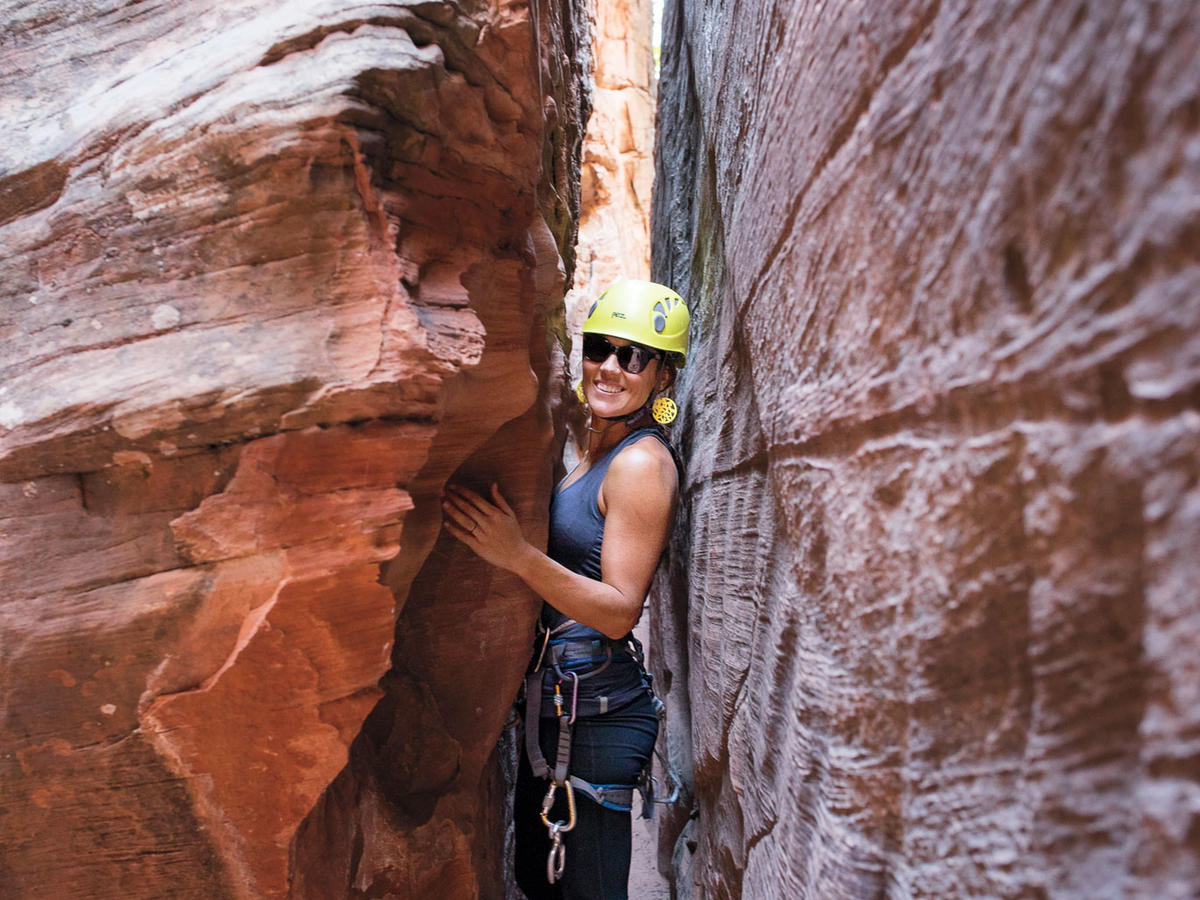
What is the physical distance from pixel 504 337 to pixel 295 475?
818 mm

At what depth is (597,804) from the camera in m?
2.76

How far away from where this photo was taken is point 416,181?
78.6 inches

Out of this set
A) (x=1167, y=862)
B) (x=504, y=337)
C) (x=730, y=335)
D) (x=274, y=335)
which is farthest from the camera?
(x=730, y=335)

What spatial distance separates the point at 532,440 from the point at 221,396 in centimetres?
116

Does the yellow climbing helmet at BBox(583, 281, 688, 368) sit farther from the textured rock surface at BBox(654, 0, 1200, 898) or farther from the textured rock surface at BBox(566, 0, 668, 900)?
the textured rock surface at BBox(566, 0, 668, 900)

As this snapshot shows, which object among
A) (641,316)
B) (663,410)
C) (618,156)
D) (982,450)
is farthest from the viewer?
(618,156)

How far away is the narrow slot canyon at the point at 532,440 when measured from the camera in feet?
2.68

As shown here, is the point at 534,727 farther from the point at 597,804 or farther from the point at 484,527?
the point at 484,527

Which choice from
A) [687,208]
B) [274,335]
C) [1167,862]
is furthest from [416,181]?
[687,208]

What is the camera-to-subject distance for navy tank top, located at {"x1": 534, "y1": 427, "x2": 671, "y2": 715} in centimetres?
284

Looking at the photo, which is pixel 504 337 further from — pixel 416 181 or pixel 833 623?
pixel 833 623

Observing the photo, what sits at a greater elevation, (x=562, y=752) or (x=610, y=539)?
(x=610, y=539)

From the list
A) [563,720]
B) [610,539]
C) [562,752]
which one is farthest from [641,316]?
[562,752]

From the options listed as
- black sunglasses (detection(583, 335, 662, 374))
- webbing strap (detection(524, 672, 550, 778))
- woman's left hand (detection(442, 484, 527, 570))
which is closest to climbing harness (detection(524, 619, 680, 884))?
webbing strap (detection(524, 672, 550, 778))
